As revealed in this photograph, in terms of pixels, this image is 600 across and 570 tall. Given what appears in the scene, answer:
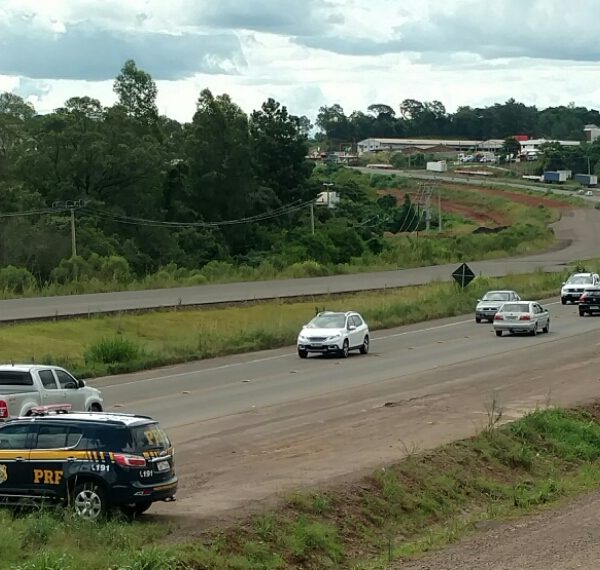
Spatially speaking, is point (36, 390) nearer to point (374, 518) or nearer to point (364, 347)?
A: point (374, 518)

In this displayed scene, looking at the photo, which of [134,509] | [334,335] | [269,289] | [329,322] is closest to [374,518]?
[134,509]

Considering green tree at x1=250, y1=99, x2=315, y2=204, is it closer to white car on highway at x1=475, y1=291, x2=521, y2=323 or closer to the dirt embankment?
the dirt embankment

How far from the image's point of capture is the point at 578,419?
2684 centimetres

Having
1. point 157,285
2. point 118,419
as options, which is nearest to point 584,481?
point 118,419

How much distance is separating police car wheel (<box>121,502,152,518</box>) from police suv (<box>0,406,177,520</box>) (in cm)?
1

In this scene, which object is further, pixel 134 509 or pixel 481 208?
Answer: pixel 481 208

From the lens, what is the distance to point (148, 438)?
15.1 metres

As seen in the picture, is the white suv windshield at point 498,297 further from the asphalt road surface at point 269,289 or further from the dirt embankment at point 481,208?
the dirt embankment at point 481,208

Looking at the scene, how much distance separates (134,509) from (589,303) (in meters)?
45.4

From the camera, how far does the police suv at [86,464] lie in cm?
1463

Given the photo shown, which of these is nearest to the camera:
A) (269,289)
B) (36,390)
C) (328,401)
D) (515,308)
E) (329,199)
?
A: (36,390)

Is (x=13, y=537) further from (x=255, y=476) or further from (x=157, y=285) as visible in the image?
(x=157, y=285)

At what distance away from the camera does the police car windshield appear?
48.8 feet

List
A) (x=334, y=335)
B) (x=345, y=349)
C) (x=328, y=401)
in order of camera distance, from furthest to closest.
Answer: (x=345, y=349) → (x=334, y=335) → (x=328, y=401)
